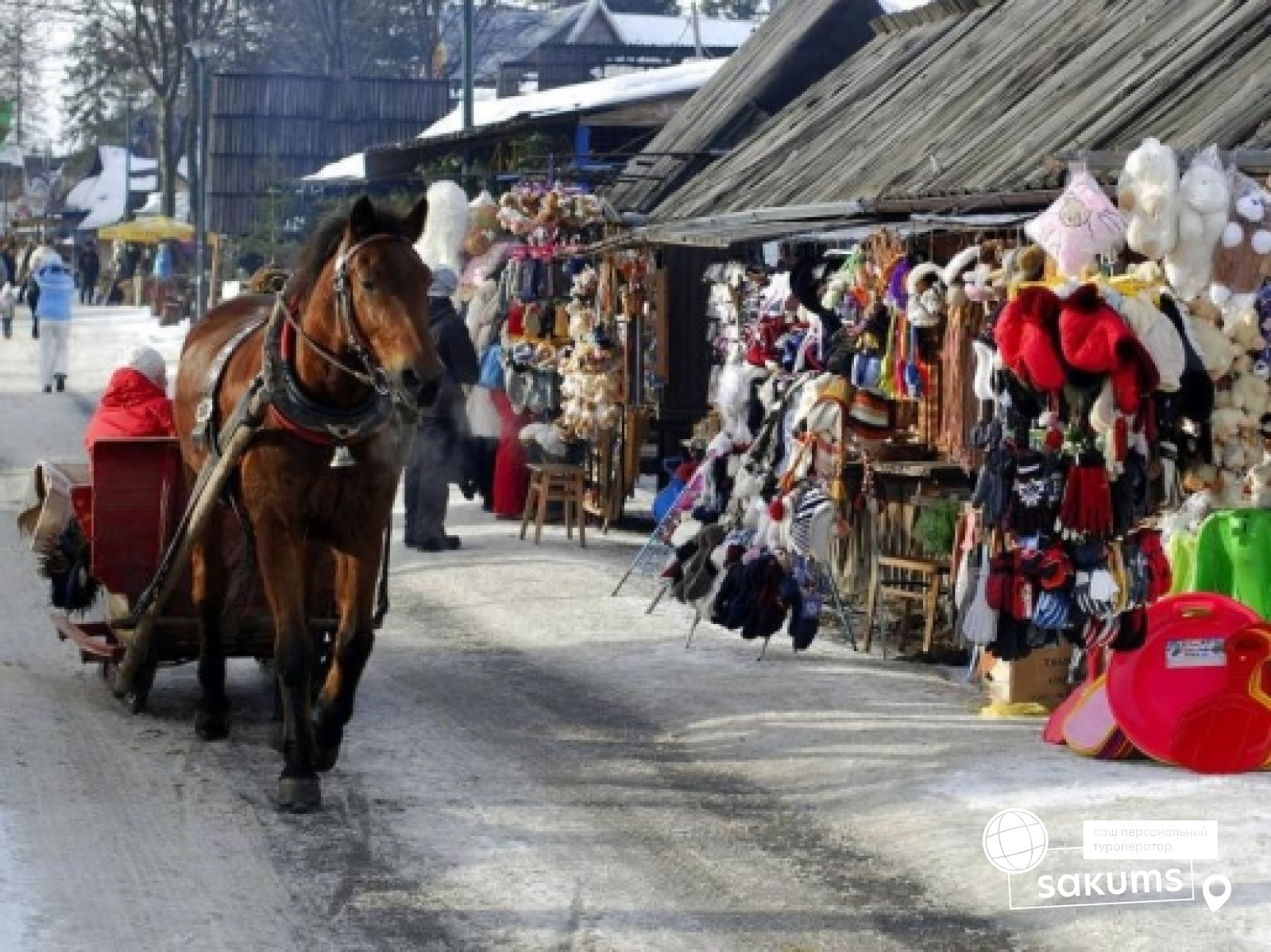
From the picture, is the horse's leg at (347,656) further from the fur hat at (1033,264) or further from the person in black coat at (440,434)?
the person in black coat at (440,434)

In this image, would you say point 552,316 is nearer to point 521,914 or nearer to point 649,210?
point 649,210

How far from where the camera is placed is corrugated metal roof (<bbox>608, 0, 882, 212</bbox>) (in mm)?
19734

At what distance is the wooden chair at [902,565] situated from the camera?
40.1ft

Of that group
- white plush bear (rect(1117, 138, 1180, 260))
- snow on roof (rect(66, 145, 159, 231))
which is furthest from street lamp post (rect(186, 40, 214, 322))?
snow on roof (rect(66, 145, 159, 231))

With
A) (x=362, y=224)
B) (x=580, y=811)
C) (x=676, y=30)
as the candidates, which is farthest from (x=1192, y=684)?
(x=676, y=30)

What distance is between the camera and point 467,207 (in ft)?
62.1

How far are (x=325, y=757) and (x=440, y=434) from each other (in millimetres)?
7954

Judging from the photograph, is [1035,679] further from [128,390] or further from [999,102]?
[128,390]

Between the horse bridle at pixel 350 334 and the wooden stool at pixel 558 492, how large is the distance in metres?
7.90

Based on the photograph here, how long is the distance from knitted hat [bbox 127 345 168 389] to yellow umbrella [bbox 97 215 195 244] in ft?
139

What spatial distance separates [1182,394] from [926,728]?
197 centimetres

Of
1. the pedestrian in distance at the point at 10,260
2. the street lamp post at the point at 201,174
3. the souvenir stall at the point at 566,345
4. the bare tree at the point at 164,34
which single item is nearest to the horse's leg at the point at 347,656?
the souvenir stall at the point at 566,345

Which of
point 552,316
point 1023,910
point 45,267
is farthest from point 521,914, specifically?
point 45,267

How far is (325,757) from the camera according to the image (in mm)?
9234
